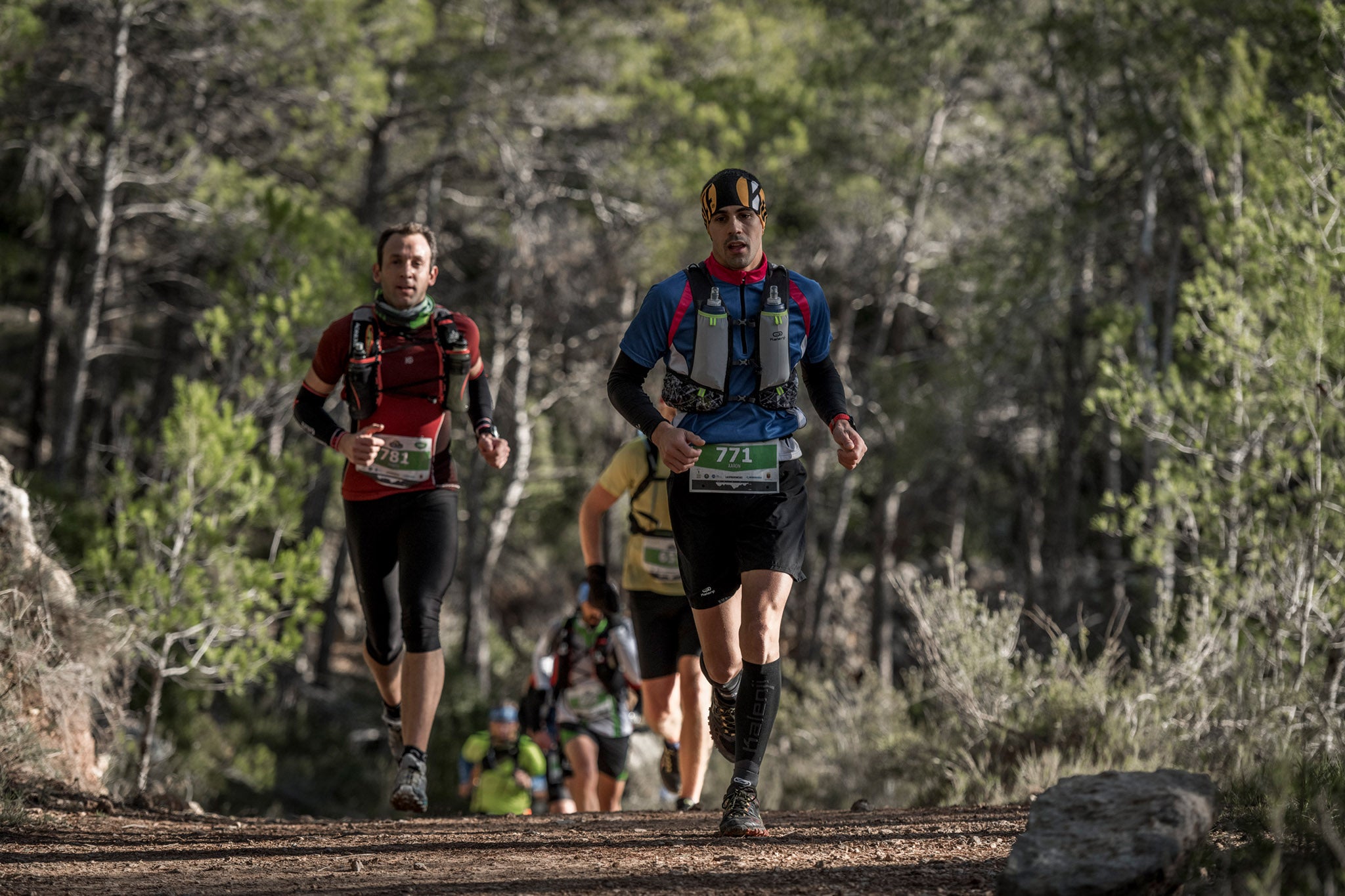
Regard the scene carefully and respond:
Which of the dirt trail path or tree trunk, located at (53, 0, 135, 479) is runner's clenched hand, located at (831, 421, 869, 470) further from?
tree trunk, located at (53, 0, 135, 479)

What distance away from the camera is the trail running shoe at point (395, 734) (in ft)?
16.6

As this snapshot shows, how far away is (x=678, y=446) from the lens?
12.4ft

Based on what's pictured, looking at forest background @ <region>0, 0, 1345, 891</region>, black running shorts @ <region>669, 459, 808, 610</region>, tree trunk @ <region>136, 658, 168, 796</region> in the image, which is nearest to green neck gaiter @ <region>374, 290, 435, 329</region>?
black running shorts @ <region>669, 459, 808, 610</region>

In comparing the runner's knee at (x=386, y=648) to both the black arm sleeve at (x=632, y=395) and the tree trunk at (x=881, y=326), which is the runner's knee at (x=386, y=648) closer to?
the black arm sleeve at (x=632, y=395)

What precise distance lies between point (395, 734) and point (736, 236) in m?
2.57

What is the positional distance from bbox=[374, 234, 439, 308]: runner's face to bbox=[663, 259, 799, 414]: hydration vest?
1.29 m

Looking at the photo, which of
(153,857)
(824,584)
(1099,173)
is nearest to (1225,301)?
(153,857)

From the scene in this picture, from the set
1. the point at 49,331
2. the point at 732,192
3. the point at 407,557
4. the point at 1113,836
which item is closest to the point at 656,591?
the point at 407,557

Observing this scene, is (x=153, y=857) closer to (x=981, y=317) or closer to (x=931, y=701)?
(x=931, y=701)

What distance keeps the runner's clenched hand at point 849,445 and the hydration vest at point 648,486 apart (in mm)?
1781

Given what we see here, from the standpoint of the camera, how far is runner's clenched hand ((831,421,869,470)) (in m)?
3.94

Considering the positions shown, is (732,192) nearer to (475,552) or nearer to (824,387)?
(824,387)

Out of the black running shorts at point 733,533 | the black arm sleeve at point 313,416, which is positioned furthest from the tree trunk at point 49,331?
the black running shorts at point 733,533

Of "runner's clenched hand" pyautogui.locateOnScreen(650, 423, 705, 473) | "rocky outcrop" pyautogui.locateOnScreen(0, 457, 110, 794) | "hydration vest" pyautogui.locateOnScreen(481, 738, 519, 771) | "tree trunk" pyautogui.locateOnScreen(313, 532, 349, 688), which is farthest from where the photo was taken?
"tree trunk" pyautogui.locateOnScreen(313, 532, 349, 688)
